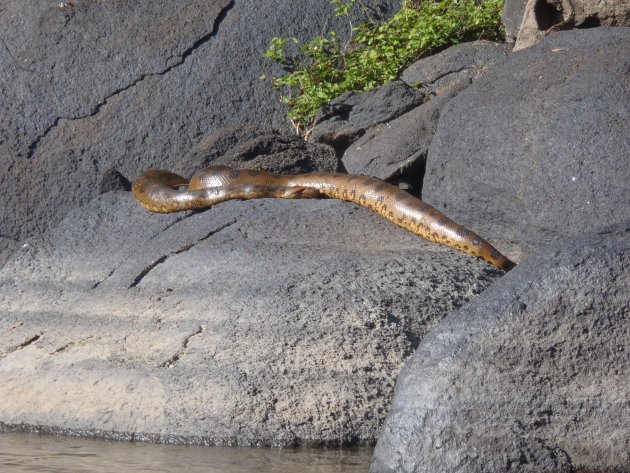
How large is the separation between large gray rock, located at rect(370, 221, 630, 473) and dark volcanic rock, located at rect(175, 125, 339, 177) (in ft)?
12.8

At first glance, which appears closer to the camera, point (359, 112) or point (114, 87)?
point (359, 112)

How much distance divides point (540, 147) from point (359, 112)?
2.62m

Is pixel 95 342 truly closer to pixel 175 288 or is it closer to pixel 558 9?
pixel 175 288

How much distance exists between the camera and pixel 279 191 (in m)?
7.82

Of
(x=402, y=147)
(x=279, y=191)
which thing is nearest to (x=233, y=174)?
(x=279, y=191)

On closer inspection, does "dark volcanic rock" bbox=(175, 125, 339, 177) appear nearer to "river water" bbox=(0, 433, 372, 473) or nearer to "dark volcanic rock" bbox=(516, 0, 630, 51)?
"dark volcanic rock" bbox=(516, 0, 630, 51)

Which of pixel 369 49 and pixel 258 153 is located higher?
pixel 369 49

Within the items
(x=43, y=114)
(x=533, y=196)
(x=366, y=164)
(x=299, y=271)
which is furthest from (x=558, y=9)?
(x=43, y=114)

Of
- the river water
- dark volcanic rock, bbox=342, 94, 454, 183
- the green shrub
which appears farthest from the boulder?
the river water

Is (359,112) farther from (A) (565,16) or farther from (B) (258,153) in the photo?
(A) (565,16)

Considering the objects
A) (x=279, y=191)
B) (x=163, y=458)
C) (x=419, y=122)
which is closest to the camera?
(x=163, y=458)

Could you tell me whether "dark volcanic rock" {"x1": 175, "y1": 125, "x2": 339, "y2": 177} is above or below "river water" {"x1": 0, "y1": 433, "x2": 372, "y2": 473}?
above

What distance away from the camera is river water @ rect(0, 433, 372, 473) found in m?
4.76

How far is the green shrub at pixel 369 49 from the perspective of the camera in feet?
31.9
